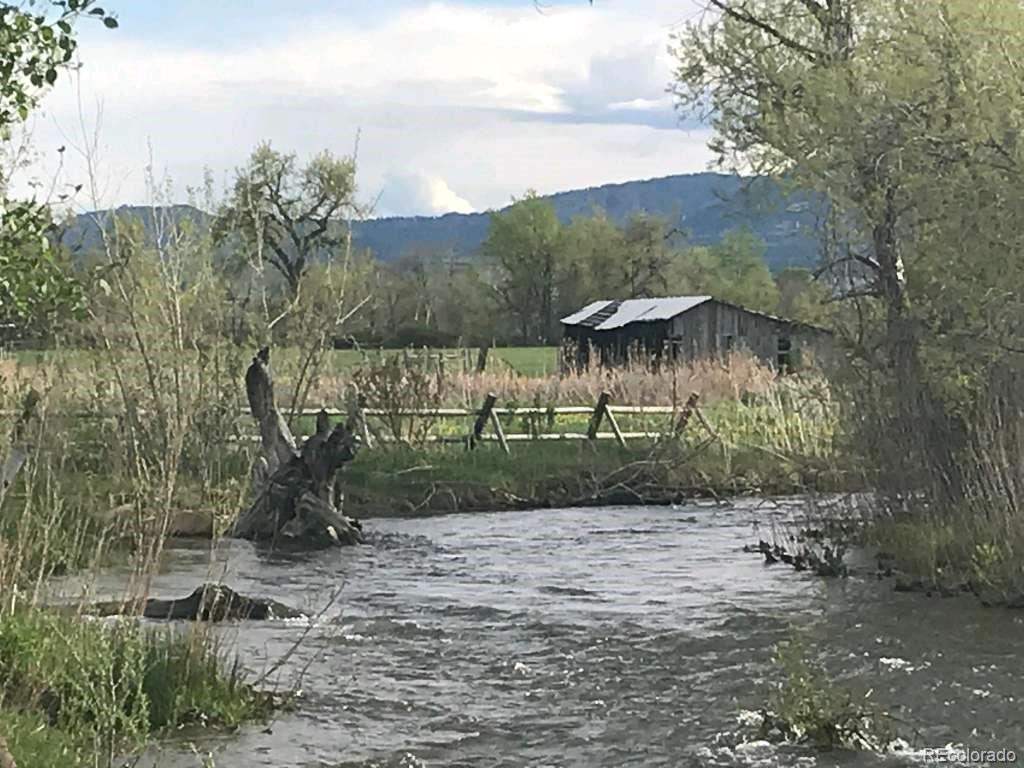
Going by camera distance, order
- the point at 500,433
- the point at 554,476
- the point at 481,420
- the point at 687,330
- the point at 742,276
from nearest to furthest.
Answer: the point at 554,476 → the point at 500,433 → the point at 481,420 → the point at 687,330 → the point at 742,276

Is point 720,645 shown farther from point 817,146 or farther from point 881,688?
point 817,146

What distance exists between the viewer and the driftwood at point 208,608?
1082 cm

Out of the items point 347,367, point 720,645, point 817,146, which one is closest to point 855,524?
point 817,146

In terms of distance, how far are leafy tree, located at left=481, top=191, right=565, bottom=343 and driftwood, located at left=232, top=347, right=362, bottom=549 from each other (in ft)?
190

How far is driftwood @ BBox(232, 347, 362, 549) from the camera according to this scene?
2198cm

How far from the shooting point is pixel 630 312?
62281mm

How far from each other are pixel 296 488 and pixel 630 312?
134 feet

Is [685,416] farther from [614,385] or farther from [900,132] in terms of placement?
[900,132]

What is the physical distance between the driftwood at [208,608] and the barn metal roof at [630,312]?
44.5m

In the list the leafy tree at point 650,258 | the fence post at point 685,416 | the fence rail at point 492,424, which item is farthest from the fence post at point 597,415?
the leafy tree at point 650,258

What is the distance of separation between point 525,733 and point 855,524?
34.1 feet

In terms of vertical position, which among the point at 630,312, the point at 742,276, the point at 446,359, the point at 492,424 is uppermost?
the point at 742,276

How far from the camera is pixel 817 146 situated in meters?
20.2

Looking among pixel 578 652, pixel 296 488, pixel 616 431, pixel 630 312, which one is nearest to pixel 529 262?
pixel 630 312
